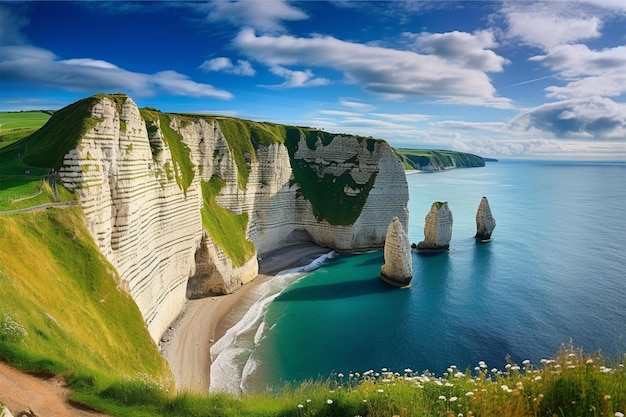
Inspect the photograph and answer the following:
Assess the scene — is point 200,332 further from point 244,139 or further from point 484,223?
point 484,223

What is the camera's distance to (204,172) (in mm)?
50656

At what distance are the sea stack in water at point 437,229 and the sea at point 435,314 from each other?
2.21 m

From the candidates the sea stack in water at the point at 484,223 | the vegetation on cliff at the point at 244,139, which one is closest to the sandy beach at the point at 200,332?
the vegetation on cliff at the point at 244,139

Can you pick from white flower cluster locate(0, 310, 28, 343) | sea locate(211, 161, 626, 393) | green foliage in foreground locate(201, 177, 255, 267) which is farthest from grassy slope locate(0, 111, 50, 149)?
white flower cluster locate(0, 310, 28, 343)

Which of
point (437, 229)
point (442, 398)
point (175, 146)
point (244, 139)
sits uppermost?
point (244, 139)

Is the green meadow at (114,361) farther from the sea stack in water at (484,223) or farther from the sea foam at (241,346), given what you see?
the sea stack in water at (484,223)

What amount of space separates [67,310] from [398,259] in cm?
3666

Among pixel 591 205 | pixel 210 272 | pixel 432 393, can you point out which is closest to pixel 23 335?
pixel 432 393

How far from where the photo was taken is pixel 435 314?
125ft

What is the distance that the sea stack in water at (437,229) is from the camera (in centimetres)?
6097

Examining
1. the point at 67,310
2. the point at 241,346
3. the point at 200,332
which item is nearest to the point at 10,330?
the point at 67,310

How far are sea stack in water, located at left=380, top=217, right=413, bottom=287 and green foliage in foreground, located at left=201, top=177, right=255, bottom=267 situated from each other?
17284 mm

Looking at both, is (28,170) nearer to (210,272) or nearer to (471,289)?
(210,272)

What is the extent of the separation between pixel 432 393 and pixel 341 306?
33126 millimetres
